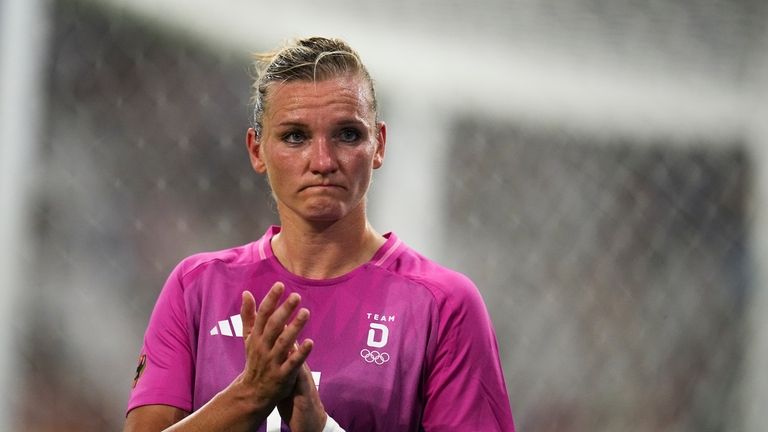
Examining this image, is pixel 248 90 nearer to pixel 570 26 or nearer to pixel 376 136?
pixel 376 136

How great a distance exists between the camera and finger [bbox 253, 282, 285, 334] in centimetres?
Answer: 115

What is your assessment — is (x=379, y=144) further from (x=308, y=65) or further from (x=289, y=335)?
(x=289, y=335)

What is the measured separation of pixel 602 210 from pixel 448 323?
80 cm

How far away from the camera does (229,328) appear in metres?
1.46

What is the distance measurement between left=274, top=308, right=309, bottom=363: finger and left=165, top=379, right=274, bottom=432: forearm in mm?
90

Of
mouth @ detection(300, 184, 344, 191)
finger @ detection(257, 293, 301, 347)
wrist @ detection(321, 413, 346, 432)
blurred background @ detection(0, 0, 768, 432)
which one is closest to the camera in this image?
finger @ detection(257, 293, 301, 347)

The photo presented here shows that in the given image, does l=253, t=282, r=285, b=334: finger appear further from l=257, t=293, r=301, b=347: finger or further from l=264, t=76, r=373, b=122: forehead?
l=264, t=76, r=373, b=122: forehead

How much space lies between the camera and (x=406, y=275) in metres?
1.47

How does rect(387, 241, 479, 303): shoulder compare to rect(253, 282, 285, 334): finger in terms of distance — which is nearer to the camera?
rect(253, 282, 285, 334): finger

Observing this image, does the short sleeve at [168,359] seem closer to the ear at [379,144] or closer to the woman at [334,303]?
the woman at [334,303]

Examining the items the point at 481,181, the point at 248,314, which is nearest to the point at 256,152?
the point at 248,314

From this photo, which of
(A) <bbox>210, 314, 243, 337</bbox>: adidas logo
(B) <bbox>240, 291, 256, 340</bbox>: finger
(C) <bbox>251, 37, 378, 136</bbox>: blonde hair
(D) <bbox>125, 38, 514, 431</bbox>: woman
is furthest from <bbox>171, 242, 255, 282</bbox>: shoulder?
(B) <bbox>240, 291, 256, 340</bbox>: finger

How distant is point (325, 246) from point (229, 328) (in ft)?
0.68

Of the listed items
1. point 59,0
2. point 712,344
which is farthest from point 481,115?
point 59,0
